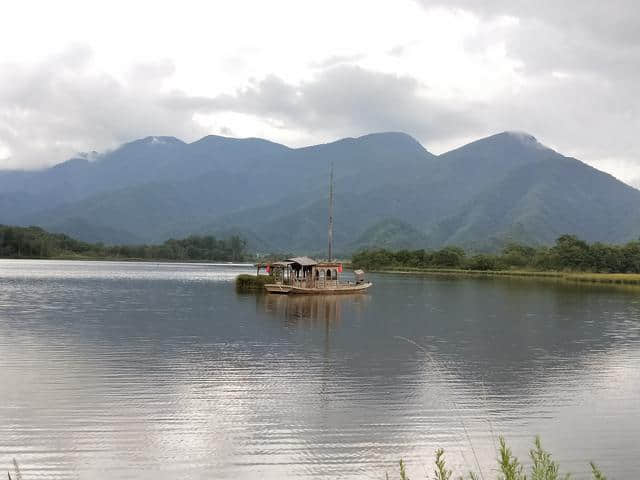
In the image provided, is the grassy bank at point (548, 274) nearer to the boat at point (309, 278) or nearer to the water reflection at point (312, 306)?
the boat at point (309, 278)

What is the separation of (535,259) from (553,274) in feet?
61.5

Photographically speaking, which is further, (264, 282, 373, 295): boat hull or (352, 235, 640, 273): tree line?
(352, 235, 640, 273): tree line

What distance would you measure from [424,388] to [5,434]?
43.5 feet

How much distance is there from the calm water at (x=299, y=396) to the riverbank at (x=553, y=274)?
80.6 m

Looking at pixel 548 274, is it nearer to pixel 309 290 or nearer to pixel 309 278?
pixel 309 278

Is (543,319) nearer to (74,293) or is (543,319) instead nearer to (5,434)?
(5,434)

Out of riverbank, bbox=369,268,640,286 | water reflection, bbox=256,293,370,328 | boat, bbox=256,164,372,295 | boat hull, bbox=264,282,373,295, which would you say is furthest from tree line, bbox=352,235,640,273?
water reflection, bbox=256,293,370,328

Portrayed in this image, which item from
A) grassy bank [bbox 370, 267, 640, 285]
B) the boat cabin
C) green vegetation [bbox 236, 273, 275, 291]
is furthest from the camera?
grassy bank [bbox 370, 267, 640, 285]

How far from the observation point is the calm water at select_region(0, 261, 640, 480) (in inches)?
558

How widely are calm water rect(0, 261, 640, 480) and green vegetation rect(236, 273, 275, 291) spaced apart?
3010 cm

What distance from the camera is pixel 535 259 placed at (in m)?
155

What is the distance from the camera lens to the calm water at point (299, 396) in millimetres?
14164

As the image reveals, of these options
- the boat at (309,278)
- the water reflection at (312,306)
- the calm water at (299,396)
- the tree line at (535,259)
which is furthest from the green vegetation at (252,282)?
the tree line at (535,259)

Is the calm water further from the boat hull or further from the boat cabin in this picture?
the boat cabin
